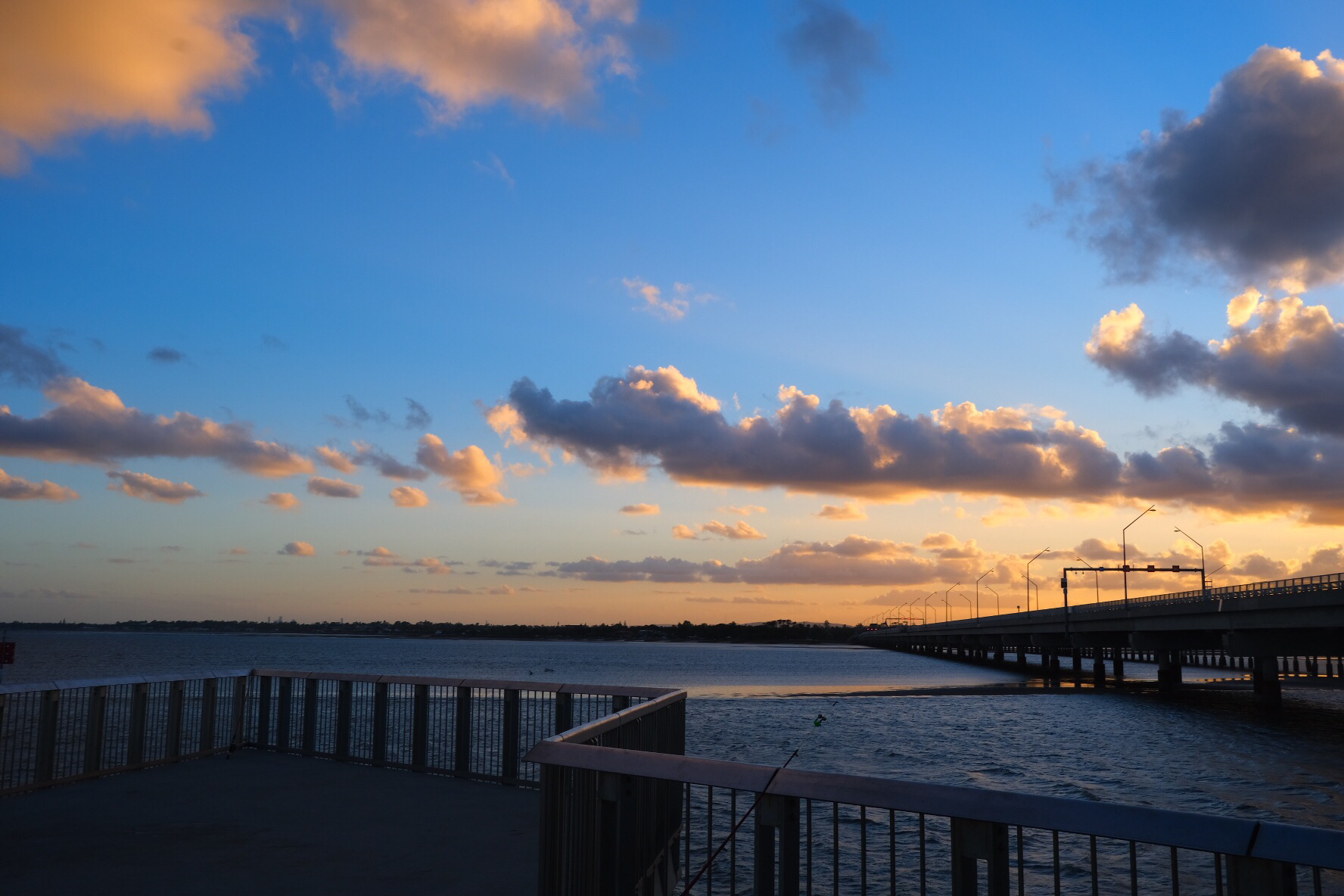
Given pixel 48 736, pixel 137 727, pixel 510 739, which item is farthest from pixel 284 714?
pixel 510 739

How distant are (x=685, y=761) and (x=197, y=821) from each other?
7.14m

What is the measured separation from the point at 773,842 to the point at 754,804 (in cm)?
22

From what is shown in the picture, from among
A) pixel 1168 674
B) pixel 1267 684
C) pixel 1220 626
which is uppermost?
pixel 1220 626

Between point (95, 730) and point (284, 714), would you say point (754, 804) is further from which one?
point (284, 714)

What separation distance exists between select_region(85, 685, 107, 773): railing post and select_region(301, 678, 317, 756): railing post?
265cm

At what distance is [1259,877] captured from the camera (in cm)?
376

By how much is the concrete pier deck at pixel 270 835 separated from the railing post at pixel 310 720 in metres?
1.30

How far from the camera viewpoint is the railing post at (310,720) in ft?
47.1

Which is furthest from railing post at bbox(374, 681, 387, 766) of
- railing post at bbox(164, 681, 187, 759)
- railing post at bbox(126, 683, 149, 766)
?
railing post at bbox(126, 683, 149, 766)

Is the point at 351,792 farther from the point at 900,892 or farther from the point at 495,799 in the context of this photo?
the point at 900,892

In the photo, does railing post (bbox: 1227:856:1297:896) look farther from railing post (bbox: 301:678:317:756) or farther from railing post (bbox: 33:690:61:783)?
railing post (bbox: 301:678:317:756)

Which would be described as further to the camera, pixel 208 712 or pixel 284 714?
pixel 284 714

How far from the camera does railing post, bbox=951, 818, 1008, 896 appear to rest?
167 inches

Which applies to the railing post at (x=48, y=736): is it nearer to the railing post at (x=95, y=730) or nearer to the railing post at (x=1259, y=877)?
the railing post at (x=95, y=730)
